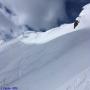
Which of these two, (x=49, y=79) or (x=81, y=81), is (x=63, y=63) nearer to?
(x=49, y=79)

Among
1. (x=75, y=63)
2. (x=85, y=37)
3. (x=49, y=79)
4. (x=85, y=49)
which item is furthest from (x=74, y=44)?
(x=49, y=79)

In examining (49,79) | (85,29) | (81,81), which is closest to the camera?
(81,81)

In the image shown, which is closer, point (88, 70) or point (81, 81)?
point (81, 81)

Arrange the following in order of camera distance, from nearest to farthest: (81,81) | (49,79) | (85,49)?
(81,81), (49,79), (85,49)

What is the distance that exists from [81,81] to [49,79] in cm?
861

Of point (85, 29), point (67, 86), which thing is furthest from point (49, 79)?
point (85, 29)

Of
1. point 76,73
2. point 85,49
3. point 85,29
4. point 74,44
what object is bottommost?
point 76,73

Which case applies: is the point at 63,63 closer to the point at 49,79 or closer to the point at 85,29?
the point at 49,79

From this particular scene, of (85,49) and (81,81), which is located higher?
(85,49)

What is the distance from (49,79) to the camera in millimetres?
46969

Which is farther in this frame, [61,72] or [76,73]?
[61,72]

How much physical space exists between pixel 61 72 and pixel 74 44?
2025 cm

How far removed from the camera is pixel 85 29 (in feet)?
258

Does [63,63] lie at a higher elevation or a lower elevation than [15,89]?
higher
